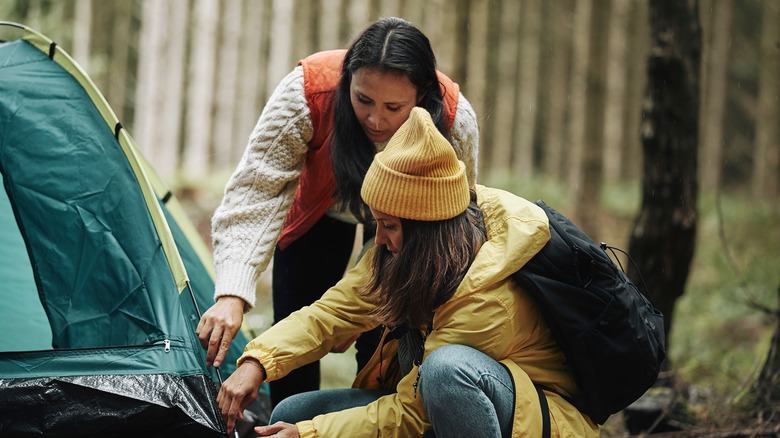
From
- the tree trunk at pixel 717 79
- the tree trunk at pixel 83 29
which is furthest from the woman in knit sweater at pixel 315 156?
the tree trunk at pixel 83 29

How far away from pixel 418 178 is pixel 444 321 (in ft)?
1.14

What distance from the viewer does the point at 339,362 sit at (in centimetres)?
518

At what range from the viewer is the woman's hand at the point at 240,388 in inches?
81.5

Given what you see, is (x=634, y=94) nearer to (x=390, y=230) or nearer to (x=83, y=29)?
(x=83, y=29)

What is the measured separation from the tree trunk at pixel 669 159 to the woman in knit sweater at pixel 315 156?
1389 mm

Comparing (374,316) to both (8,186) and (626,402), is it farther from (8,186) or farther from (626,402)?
(8,186)

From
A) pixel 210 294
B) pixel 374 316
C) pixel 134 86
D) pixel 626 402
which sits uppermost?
pixel 374 316

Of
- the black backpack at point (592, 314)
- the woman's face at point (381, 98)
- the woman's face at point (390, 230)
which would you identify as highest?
the woman's face at point (381, 98)

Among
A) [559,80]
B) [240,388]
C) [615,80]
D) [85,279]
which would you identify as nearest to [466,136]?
[240,388]

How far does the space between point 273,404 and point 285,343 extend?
26.8 inches

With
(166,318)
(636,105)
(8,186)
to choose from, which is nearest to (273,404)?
(166,318)

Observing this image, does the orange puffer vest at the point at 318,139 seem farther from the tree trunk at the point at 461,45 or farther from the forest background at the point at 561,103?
the tree trunk at the point at 461,45

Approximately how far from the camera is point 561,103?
51.0 feet

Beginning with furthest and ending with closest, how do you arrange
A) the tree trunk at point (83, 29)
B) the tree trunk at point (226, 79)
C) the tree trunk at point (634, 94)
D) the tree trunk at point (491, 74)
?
the tree trunk at point (634, 94) → the tree trunk at point (491, 74) → the tree trunk at point (83, 29) → the tree trunk at point (226, 79)
